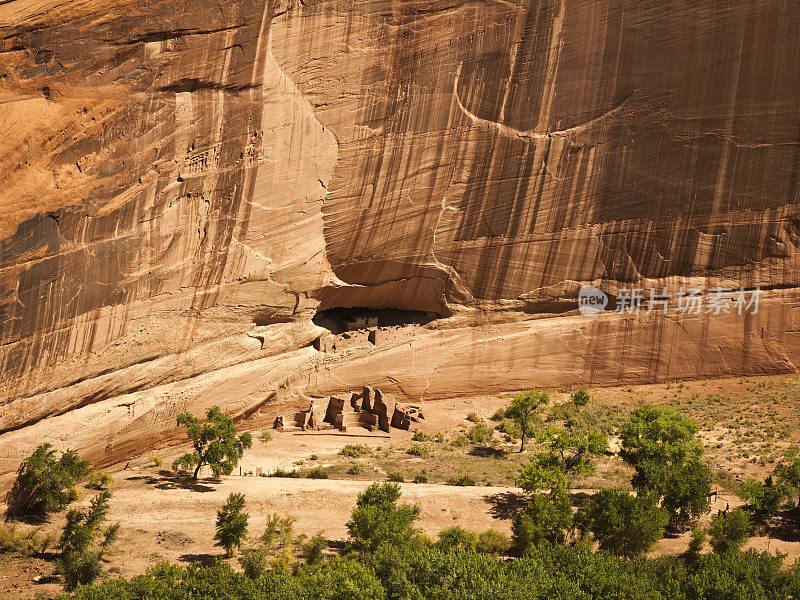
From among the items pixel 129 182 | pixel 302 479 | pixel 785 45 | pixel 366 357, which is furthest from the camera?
pixel 366 357

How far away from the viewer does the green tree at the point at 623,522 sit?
21.5 m

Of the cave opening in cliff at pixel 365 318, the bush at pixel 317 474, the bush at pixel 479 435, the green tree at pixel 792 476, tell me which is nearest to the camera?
the green tree at pixel 792 476

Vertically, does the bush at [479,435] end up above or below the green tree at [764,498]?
above

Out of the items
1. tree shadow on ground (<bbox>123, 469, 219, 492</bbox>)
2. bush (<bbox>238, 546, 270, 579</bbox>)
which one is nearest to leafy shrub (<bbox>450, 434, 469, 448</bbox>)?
A: tree shadow on ground (<bbox>123, 469, 219, 492</bbox>)

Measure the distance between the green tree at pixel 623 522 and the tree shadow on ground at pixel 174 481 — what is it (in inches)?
447

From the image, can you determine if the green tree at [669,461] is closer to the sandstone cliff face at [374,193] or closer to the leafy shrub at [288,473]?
the sandstone cliff face at [374,193]

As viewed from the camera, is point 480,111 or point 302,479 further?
point 480,111

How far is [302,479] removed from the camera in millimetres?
27781

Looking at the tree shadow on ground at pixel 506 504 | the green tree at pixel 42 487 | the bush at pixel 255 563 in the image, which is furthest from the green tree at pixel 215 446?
the tree shadow on ground at pixel 506 504

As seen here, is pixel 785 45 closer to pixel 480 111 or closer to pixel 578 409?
pixel 480 111

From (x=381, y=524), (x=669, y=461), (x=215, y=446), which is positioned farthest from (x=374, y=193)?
(x=381, y=524)

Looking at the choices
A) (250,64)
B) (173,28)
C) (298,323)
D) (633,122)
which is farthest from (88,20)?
(633,122)

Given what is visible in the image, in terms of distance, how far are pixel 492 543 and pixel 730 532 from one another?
19.2ft

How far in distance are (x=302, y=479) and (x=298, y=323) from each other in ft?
26.6
